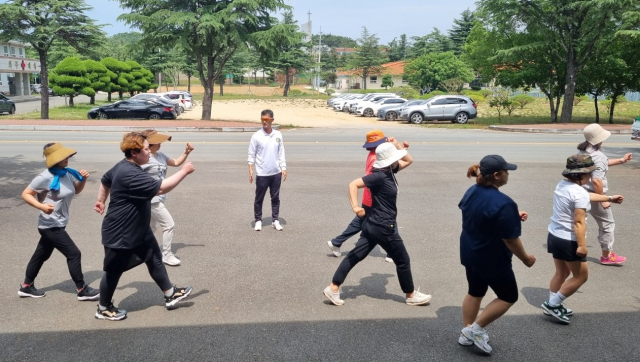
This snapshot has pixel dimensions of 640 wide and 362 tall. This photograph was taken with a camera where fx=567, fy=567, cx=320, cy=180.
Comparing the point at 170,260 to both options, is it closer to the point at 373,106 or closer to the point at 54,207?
the point at 54,207

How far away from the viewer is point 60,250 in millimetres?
5406

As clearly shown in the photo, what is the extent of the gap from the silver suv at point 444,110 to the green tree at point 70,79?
27.4m

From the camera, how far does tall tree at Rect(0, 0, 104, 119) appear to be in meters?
30.6

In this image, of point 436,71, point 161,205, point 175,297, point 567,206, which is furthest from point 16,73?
point 567,206

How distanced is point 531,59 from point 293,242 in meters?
27.7

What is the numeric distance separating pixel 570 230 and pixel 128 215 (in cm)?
381

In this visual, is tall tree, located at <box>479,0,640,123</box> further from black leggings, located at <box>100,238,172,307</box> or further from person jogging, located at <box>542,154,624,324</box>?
black leggings, located at <box>100,238,172,307</box>

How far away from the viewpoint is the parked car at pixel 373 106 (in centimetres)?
3625

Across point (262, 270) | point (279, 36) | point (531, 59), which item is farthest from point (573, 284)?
point (531, 59)

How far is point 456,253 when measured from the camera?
711 centimetres

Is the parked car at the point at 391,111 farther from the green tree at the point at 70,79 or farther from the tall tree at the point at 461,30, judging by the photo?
the tall tree at the point at 461,30

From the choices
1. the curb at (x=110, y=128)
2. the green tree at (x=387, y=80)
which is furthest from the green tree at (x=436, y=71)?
the curb at (x=110, y=128)

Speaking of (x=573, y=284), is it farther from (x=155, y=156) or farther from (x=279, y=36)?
(x=279, y=36)

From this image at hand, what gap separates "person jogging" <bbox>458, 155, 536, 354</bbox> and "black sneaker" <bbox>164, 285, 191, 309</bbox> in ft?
8.23
